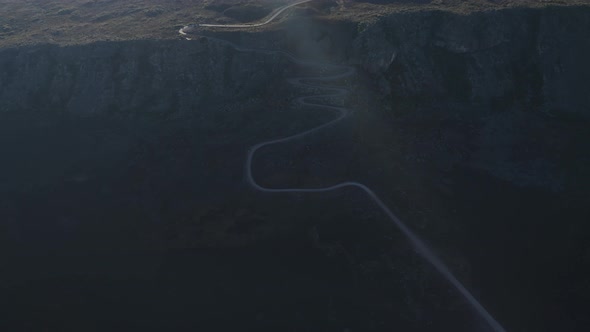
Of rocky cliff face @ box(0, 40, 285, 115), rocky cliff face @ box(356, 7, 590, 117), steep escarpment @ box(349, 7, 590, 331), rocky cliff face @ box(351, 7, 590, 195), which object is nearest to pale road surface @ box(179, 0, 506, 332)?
steep escarpment @ box(349, 7, 590, 331)

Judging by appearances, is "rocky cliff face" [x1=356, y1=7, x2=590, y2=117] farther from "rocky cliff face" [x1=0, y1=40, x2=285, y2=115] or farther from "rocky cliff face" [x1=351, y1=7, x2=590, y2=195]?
"rocky cliff face" [x1=0, y1=40, x2=285, y2=115]

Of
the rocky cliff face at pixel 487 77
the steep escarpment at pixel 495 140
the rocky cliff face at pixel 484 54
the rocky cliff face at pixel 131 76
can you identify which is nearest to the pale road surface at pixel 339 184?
the steep escarpment at pixel 495 140

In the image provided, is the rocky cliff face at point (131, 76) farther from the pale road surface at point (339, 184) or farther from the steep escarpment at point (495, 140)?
the steep escarpment at point (495, 140)

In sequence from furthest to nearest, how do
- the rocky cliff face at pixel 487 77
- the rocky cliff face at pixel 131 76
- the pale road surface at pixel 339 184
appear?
the rocky cliff face at pixel 131 76, the rocky cliff face at pixel 487 77, the pale road surface at pixel 339 184

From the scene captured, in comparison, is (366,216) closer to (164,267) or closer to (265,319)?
(265,319)

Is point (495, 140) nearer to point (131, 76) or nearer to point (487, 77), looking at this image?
point (487, 77)

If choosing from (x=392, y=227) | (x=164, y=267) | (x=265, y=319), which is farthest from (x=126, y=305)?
(x=392, y=227)

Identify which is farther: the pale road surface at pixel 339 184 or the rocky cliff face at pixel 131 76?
the rocky cliff face at pixel 131 76

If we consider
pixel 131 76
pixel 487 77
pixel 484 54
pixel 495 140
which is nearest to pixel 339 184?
pixel 495 140

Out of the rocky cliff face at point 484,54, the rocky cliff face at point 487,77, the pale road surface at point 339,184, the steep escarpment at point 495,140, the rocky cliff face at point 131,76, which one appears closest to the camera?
the pale road surface at point 339,184
